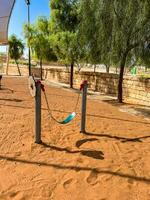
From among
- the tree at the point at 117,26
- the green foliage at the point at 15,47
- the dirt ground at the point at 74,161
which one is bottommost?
the dirt ground at the point at 74,161

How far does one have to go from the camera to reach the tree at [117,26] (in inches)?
376

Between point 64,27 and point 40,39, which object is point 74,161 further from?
point 40,39

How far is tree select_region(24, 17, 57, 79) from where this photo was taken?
1986cm

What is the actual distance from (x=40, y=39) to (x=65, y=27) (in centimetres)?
345

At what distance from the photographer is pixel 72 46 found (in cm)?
1513

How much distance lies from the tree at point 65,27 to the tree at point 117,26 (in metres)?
4.14

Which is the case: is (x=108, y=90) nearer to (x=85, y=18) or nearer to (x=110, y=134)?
(x=85, y=18)

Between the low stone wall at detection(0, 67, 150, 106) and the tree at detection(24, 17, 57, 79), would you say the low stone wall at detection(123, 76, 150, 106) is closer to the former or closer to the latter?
the low stone wall at detection(0, 67, 150, 106)

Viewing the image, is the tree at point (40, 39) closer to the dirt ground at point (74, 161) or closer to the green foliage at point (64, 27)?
the green foliage at point (64, 27)

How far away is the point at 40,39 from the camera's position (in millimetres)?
19828

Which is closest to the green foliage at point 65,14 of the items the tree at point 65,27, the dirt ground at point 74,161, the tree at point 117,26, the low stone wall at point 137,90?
the tree at point 65,27

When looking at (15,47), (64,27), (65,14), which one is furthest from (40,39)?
(15,47)

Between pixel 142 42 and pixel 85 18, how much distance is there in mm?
2729

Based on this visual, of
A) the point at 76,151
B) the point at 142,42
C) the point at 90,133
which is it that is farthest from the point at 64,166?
the point at 142,42
